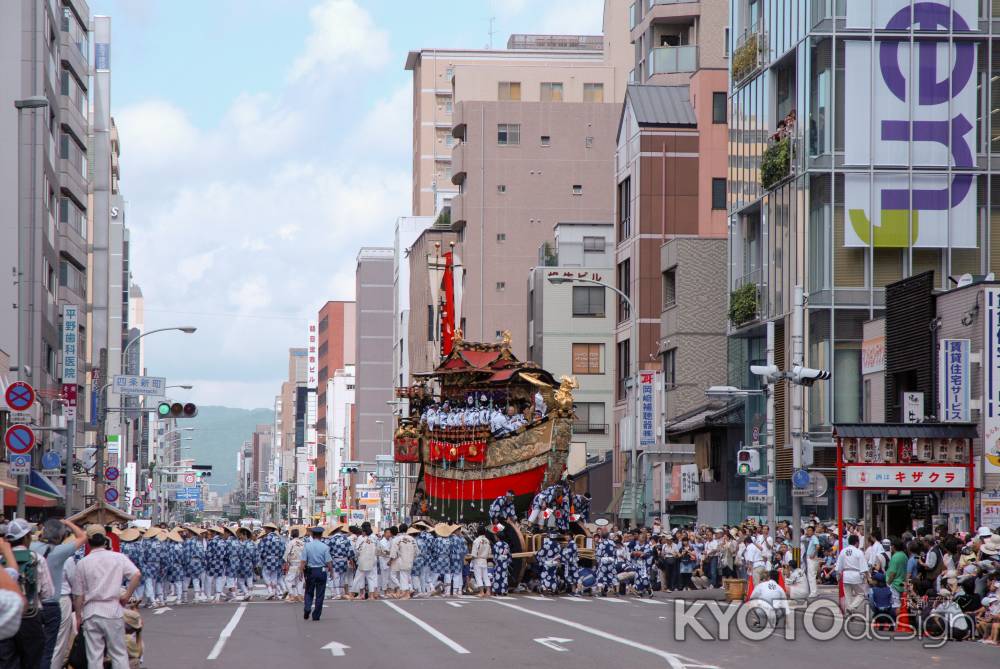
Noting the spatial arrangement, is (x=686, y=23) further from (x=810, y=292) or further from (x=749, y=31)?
(x=810, y=292)

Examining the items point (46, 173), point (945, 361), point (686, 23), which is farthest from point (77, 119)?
point (945, 361)

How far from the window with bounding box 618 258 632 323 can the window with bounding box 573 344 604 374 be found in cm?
841

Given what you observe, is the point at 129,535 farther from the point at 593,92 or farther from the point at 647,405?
the point at 593,92

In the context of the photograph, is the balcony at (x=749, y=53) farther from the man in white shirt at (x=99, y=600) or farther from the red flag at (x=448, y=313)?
the man in white shirt at (x=99, y=600)

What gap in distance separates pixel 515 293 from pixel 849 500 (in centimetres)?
4700

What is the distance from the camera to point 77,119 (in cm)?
6328

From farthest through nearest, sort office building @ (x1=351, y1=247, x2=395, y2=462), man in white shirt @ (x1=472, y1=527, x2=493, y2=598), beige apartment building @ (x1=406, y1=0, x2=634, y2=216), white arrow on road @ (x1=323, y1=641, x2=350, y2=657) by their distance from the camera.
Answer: office building @ (x1=351, y1=247, x2=395, y2=462), beige apartment building @ (x1=406, y1=0, x2=634, y2=216), man in white shirt @ (x1=472, y1=527, x2=493, y2=598), white arrow on road @ (x1=323, y1=641, x2=350, y2=657)

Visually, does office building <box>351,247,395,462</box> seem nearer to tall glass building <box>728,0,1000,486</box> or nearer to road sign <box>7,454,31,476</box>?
tall glass building <box>728,0,1000,486</box>

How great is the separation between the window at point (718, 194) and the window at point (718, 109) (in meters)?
2.38

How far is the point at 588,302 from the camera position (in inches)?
2771

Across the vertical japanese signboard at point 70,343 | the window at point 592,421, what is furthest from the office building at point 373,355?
the vertical japanese signboard at point 70,343

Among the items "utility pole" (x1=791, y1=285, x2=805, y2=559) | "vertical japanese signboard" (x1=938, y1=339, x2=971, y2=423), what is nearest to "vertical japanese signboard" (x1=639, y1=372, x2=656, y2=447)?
"vertical japanese signboard" (x1=938, y1=339, x2=971, y2=423)

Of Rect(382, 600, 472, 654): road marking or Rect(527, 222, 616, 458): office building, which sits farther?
Rect(527, 222, 616, 458): office building

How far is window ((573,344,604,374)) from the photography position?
70.6 meters
